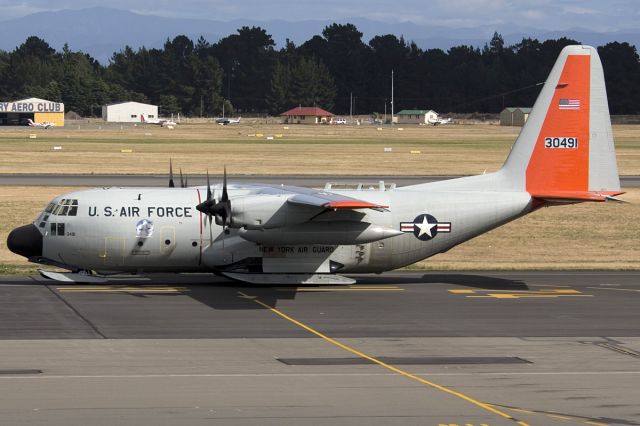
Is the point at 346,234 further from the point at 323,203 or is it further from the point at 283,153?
the point at 283,153

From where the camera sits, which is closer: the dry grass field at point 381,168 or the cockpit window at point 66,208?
the cockpit window at point 66,208

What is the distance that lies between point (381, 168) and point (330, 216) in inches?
2060

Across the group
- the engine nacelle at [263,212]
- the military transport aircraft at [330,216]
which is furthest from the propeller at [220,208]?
the engine nacelle at [263,212]

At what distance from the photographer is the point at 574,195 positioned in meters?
33.7

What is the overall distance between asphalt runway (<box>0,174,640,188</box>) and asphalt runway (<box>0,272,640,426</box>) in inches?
1177

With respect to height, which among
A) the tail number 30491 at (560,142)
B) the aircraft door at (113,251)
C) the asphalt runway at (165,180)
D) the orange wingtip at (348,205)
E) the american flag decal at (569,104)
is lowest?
the aircraft door at (113,251)

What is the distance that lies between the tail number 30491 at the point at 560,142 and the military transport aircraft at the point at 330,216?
0.11 ft

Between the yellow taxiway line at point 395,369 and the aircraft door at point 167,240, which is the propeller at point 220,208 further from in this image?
the yellow taxiway line at point 395,369

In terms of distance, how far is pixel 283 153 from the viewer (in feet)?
333

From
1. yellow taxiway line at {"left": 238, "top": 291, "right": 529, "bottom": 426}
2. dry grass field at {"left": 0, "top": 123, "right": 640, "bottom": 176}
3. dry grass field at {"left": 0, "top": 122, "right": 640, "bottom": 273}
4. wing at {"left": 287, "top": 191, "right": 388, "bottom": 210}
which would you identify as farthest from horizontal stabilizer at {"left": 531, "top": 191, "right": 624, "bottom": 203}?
dry grass field at {"left": 0, "top": 123, "right": 640, "bottom": 176}

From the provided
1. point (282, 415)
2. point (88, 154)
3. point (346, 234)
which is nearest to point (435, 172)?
point (88, 154)

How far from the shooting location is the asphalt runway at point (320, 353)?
1827cm

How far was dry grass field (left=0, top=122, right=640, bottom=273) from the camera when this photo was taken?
149 ft

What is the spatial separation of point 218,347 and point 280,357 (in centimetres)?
177
